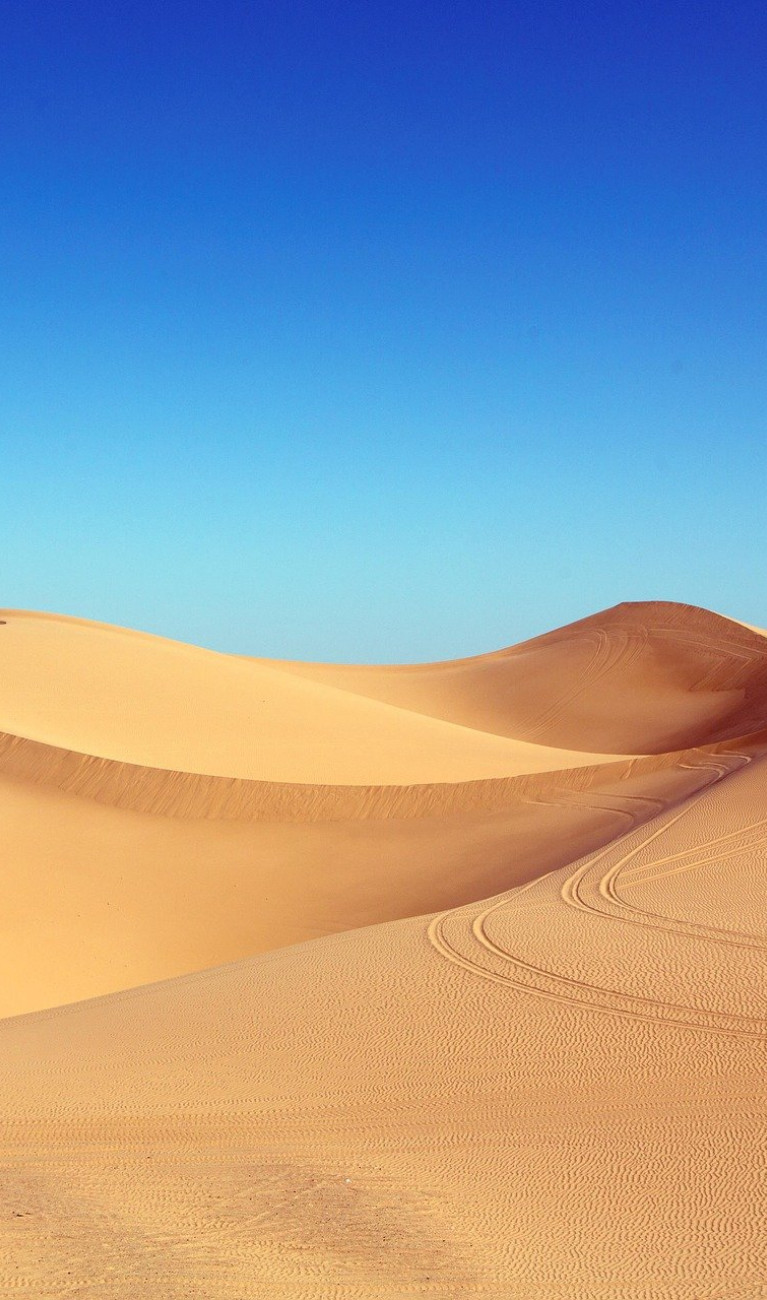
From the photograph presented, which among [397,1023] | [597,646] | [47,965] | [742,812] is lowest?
[47,965]

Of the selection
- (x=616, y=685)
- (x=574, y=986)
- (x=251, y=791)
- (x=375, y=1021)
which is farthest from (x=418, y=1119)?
(x=616, y=685)

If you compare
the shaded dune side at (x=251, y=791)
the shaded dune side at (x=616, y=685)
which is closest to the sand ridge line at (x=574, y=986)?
the shaded dune side at (x=251, y=791)

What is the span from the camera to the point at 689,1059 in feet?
25.3

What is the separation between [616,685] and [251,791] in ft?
70.3

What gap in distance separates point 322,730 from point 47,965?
12.7 metres

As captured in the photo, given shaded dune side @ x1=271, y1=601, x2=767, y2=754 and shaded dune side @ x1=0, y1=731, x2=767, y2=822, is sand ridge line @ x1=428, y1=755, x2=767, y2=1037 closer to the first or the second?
shaded dune side @ x1=0, y1=731, x2=767, y2=822

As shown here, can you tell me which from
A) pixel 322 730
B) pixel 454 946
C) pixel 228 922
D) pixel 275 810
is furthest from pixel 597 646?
pixel 454 946

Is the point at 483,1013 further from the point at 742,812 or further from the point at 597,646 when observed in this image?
the point at 597,646

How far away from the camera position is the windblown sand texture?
533 cm

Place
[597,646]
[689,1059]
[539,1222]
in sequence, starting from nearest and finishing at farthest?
1. [539,1222]
2. [689,1059]
3. [597,646]

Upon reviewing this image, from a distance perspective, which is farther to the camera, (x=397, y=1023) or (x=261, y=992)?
(x=261, y=992)

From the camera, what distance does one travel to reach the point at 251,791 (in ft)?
65.9

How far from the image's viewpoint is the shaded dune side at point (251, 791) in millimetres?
19734

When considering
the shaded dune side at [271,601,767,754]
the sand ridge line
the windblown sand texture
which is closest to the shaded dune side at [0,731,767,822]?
the windblown sand texture
